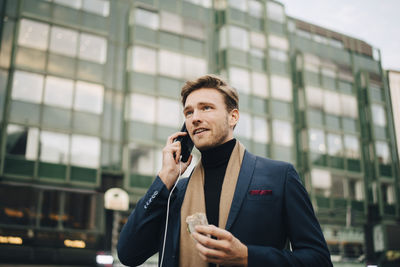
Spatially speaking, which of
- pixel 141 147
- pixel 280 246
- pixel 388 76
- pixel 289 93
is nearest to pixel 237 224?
pixel 280 246

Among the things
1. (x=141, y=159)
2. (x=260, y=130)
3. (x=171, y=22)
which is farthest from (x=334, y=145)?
(x=141, y=159)

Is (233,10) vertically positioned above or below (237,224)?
above

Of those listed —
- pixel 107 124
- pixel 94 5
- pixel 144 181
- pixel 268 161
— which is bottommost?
pixel 268 161

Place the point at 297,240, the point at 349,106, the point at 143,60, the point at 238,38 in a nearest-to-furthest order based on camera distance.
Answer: the point at 297,240 < the point at 143,60 < the point at 238,38 < the point at 349,106

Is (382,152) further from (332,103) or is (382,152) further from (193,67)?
(193,67)

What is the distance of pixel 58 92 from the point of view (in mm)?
21062

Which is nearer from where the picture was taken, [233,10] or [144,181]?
[144,181]

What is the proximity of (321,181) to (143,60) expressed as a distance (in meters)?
14.5

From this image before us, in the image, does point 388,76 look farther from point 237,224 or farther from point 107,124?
point 237,224

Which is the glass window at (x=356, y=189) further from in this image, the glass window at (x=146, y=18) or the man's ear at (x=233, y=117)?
the man's ear at (x=233, y=117)

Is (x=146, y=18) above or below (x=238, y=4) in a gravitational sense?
below

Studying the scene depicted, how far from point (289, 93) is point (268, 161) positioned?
88.9ft

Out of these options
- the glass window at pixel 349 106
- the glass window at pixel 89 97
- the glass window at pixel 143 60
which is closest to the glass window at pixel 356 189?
the glass window at pixel 349 106

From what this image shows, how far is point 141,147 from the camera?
73.6 feet
